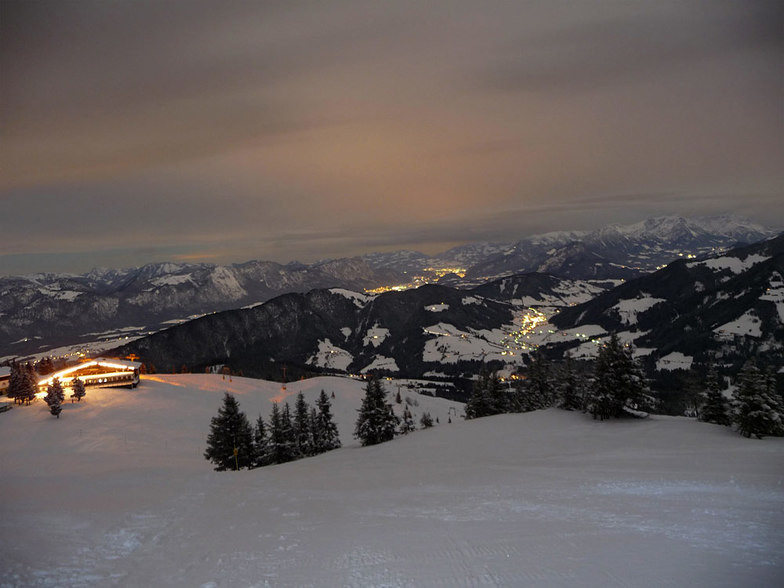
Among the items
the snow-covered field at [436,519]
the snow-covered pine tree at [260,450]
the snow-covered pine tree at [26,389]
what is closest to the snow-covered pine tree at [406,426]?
the snow-covered pine tree at [260,450]

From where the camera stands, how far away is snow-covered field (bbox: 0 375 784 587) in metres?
11.3

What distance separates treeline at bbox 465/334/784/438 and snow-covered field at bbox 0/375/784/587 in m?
2.91

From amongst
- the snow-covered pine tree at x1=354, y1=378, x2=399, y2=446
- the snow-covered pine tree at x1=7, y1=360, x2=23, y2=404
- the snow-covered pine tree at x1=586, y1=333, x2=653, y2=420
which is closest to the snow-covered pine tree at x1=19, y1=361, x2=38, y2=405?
the snow-covered pine tree at x1=7, y1=360, x2=23, y2=404

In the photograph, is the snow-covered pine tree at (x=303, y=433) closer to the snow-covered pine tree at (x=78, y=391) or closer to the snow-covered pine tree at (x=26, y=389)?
the snow-covered pine tree at (x=78, y=391)

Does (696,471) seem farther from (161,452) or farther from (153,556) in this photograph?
(161,452)

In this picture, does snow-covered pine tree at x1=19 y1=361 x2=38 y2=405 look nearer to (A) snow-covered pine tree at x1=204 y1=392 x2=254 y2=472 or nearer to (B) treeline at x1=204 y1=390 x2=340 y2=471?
(B) treeline at x1=204 y1=390 x2=340 y2=471

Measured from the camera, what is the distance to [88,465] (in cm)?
3734

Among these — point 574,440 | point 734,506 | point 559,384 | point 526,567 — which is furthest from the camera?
point 559,384

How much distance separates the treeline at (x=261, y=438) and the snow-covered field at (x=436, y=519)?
11.6 m

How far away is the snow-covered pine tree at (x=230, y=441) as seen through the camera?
4672 cm

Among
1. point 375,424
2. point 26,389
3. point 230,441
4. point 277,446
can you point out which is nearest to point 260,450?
point 277,446

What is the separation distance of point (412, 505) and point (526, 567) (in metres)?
8.64

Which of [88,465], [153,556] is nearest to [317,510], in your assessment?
[153,556]

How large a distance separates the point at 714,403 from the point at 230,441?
178 feet
